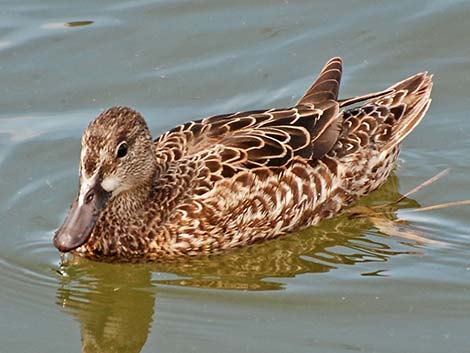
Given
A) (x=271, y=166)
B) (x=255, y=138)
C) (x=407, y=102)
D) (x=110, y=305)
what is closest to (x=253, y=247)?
(x=271, y=166)

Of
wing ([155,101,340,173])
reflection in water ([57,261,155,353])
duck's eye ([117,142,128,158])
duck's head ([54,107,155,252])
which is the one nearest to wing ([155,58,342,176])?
wing ([155,101,340,173])

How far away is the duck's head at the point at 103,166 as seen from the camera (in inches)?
380

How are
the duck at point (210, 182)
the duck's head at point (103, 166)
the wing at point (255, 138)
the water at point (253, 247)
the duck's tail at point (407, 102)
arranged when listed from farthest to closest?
the duck's tail at point (407, 102) < the wing at point (255, 138) < the duck at point (210, 182) < the duck's head at point (103, 166) < the water at point (253, 247)

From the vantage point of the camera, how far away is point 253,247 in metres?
10.8

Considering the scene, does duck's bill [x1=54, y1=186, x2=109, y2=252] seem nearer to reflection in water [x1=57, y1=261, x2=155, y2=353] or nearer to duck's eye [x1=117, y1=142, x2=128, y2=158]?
duck's eye [x1=117, y1=142, x2=128, y2=158]

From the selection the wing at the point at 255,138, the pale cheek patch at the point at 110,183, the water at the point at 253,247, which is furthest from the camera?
the wing at the point at 255,138

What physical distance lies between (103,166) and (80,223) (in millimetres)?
461

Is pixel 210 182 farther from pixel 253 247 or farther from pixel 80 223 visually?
pixel 80 223

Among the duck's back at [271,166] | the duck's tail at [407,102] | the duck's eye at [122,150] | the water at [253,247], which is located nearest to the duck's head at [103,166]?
Answer: the duck's eye at [122,150]

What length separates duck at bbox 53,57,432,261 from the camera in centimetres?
992

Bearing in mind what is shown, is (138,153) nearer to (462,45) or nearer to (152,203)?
(152,203)

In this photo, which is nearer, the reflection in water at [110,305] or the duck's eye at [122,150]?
the reflection in water at [110,305]

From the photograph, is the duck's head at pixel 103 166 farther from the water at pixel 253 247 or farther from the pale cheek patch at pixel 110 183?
the water at pixel 253 247

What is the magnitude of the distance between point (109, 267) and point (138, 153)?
97 centimetres
